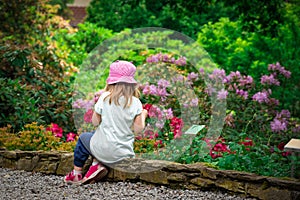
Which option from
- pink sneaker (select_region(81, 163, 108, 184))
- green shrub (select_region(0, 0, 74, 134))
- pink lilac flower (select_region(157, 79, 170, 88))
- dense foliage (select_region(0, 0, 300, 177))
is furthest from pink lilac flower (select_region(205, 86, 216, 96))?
pink sneaker (select_region(81, 163, 108, 184))

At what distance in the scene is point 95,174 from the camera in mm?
4199

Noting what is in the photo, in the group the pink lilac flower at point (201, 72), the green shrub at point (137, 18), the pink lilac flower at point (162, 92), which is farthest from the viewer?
the green shrub at point (137, 18)

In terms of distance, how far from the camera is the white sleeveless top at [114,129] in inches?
163

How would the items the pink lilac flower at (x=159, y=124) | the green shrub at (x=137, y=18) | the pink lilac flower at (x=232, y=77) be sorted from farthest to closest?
1. the green shrub at (x=137, y=18)
2. the pink lilac flower at (x=232, y=77)
3. the pink lilac flower at (x=159, y=124)

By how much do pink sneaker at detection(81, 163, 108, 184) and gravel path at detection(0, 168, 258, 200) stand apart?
44mm

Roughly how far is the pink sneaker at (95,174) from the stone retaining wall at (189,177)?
79 millimetres

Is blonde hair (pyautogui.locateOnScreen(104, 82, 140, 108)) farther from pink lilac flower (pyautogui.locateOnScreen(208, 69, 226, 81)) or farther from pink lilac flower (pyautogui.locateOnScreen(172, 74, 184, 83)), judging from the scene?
pink lilac flower (pyautogui.locateOnScreen(208, 69, 226, 81))

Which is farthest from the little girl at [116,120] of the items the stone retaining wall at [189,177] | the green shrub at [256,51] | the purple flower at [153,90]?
the green shrub at [256,51]

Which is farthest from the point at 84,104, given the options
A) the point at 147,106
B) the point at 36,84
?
the point at 36,84

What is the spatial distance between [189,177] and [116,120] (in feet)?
2.28

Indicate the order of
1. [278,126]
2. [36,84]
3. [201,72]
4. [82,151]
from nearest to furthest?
[82,151]
[278,126]
[201,72]
[36,84]

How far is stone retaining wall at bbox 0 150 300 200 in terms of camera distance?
3.78 m

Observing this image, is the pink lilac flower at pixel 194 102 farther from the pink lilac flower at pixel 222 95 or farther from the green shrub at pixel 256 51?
the green shrub at pixel 256 51

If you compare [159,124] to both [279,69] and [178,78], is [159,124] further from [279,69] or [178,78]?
[279,69]
